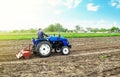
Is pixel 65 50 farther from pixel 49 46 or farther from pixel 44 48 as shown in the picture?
pixel 44 48

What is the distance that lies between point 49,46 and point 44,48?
311mm

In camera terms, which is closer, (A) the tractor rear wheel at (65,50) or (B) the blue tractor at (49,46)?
(B) the blue tractor at (49,46)

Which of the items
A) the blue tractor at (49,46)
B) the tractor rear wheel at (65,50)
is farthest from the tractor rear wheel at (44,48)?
the tractor rear wheel at (65,50)

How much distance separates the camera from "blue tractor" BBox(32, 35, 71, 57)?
1357cm

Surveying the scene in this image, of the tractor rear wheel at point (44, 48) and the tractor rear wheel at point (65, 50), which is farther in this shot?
the tractor rear wheel at point (65, 50)

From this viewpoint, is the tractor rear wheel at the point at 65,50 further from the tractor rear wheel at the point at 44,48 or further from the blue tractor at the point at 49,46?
the tractor rear wheel at the point at 44,48

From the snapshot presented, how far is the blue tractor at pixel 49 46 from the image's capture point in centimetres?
1357

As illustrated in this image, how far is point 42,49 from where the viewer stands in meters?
13.7

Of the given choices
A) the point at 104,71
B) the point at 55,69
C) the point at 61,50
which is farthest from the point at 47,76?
the point at 61,50

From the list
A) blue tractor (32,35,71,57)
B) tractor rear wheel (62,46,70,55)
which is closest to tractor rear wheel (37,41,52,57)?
blue tractor (32,35,71,57)

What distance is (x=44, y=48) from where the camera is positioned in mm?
13719

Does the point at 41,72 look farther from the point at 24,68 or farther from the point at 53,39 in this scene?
the point at 53,39

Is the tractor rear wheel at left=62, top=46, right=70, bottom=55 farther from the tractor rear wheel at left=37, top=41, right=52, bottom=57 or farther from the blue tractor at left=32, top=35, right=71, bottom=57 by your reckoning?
the tractor rear wheel at left=37, top=41, right=52, bottom=57

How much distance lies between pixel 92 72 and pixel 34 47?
5213 millimetres
